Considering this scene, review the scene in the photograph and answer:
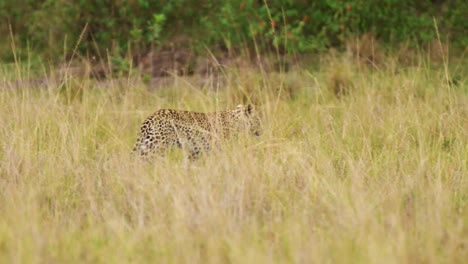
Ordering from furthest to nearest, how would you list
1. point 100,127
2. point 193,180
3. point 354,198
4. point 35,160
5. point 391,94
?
point 391,94
point 100,127
point 35,160
point 193,180
point 354,198

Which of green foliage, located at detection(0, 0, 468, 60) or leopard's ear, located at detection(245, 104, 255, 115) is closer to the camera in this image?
leopard's ear, located at detection(245, 104, 255, 115)

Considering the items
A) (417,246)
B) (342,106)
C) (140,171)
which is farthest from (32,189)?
(342,106)

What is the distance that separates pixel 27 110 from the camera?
6879 mm

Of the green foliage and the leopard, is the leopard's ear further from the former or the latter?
the green foliage

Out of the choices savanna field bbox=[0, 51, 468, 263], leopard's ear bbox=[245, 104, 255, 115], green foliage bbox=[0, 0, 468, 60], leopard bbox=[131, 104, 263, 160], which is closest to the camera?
savanna field bbox=[0, 51, 468, 263]

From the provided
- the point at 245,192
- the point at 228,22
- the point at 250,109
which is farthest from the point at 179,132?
the point at 228,22

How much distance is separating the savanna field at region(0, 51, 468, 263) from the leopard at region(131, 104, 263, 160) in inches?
4.5

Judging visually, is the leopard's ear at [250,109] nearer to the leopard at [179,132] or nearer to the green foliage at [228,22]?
the leopard at [179,132]

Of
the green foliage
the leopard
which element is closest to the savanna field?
the leopard

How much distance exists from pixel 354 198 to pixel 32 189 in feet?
5.58

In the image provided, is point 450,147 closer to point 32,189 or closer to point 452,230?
point 452,230

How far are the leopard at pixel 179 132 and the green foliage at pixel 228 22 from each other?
4.77 metres

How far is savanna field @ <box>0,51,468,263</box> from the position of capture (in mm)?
4211

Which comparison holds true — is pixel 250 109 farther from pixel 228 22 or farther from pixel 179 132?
pixel 228 22
